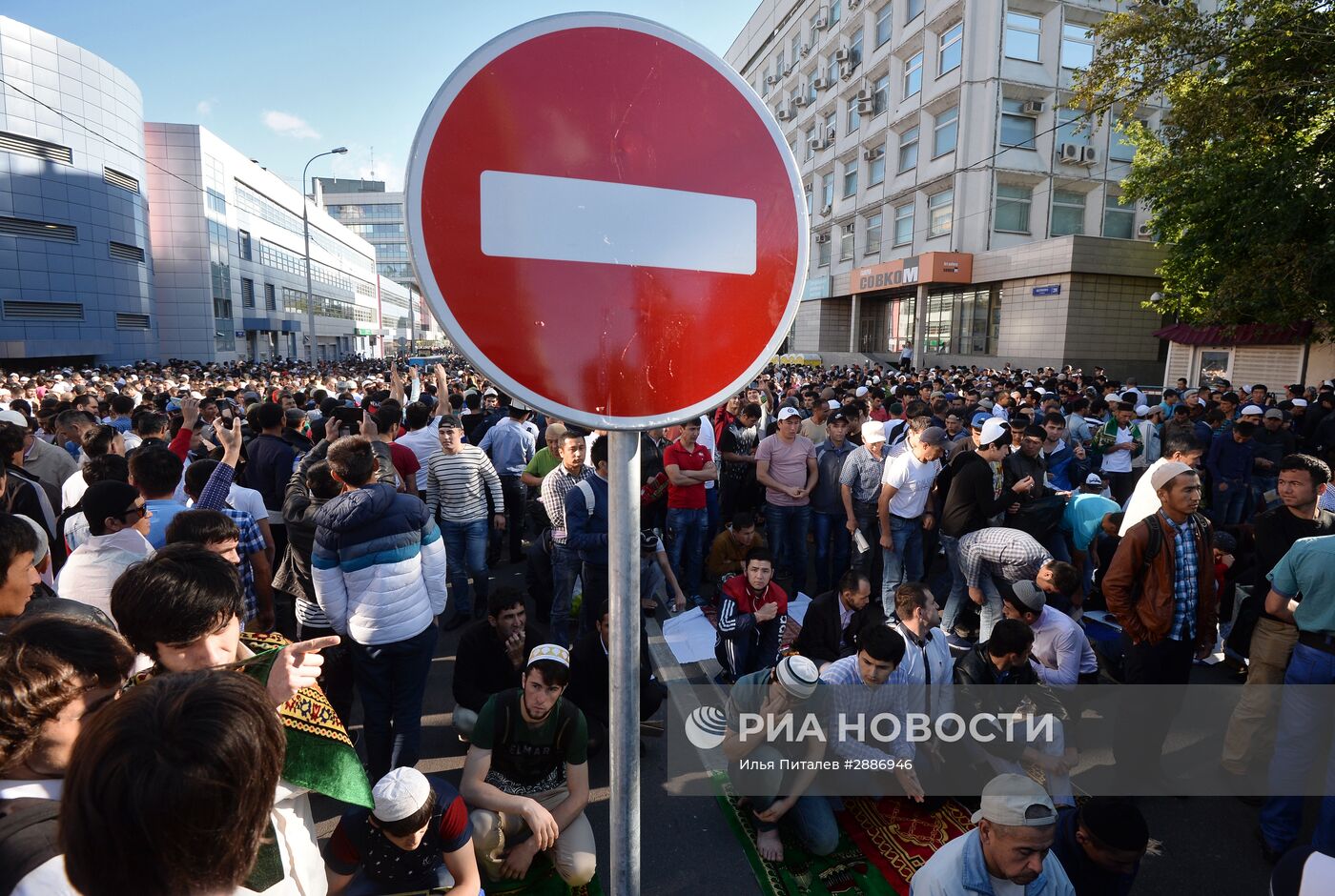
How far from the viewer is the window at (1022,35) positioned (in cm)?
2575

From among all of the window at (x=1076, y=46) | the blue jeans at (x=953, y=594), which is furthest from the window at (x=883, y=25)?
the blue jeans at (x=953, y=594)

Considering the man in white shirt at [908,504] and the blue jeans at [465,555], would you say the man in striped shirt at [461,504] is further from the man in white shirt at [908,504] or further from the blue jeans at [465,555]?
the man in white shirt at [908,504]

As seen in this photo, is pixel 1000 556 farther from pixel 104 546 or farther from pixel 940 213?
pixel 940 213

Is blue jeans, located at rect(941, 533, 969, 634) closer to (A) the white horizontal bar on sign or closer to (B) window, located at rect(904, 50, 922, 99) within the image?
(A) the white horizontal bar on sign

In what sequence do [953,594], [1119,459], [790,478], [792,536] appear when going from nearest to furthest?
[953,594] < [790,478] < [792,536] < [1119,459]

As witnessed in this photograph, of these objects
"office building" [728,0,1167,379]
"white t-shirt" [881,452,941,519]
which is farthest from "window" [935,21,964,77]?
"white t-shirt" [881,452,941,519]

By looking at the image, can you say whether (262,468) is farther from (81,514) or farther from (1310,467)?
(1310,467)

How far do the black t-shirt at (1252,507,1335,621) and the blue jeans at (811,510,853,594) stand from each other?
3.31 m

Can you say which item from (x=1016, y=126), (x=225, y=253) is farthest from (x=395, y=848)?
(x=225, y=253)

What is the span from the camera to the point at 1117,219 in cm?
2736

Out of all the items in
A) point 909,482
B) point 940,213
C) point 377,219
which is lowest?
point 909,482

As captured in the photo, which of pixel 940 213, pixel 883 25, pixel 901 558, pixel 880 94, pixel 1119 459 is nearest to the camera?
pixel 901 558

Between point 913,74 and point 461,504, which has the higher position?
point 913,74

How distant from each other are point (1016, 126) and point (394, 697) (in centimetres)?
3096
